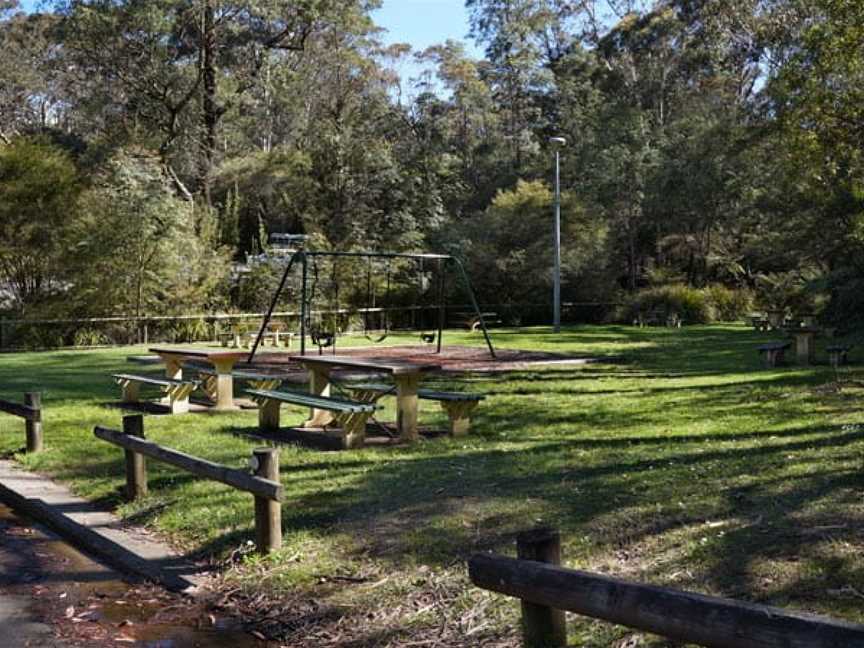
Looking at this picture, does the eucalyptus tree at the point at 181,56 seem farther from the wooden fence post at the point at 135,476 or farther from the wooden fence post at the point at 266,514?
the wooden fence post at the point at 266,514

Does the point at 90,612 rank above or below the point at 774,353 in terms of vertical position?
below

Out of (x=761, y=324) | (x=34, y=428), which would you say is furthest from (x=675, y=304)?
(x=34, y=428)

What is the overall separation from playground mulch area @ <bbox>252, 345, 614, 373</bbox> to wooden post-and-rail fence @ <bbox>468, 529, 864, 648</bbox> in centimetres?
1207

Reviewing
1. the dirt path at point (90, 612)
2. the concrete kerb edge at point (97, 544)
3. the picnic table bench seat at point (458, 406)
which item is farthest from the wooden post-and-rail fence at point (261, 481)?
the picnic table bench seat at point (458, 406)

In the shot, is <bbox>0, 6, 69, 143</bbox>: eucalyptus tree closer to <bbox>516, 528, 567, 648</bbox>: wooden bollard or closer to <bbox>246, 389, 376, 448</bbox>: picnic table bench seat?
<bbox>246, 389, 376, 448</bbox>: picnic table bench seat

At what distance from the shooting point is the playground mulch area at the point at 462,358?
16.7 meters

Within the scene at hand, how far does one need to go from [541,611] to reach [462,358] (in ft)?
49.4

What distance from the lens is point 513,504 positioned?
6.41 meters

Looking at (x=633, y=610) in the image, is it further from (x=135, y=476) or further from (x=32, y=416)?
(x=32, y=416)

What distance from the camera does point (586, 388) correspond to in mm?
13703

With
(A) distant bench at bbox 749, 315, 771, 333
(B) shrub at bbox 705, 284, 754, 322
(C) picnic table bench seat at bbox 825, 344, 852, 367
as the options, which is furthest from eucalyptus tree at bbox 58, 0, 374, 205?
(C) picnic table bench seat at bbox 825, 344, 852, 367

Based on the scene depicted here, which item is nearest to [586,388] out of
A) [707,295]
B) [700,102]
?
[707,295]

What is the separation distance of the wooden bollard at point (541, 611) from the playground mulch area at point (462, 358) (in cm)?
1192

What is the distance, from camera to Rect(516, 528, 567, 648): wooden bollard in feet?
11.6
